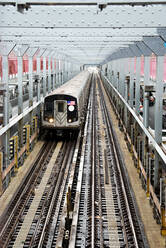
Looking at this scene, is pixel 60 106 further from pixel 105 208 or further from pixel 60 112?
pixel 105 208

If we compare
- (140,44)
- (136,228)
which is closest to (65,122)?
(140,44)

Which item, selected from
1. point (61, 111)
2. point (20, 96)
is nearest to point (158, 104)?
point (20, 96)

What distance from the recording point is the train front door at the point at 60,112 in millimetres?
17953

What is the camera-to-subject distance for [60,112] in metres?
18.0

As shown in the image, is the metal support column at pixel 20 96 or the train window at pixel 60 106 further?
the train window at pixel 60 106

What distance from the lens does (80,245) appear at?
8.60m

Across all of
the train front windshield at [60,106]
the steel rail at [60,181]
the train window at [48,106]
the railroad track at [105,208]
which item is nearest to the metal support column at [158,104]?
the railroad track at [105,208]

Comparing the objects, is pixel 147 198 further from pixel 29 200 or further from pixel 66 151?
pixel 66 151

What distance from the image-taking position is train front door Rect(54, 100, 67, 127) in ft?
58.9

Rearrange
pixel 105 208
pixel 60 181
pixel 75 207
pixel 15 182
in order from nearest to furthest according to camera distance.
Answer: pixel 75 207 < pixel 105 208 < pixel 15 182 < pixel 60 181

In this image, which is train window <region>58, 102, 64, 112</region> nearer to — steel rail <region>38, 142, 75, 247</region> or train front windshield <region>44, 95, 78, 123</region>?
train front windshield <region>44, 95, 78, 123</region>

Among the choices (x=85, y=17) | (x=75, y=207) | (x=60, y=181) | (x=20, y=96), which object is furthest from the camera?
(x=20, y=96)

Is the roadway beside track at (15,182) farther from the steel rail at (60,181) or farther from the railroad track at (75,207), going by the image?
the steel rail at (60,181)

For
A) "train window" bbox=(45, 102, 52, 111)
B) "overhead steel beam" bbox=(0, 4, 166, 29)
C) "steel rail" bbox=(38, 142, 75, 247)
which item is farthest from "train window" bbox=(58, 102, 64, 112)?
"overhead steel beam" bbox=(0, 4, 166, 29)
